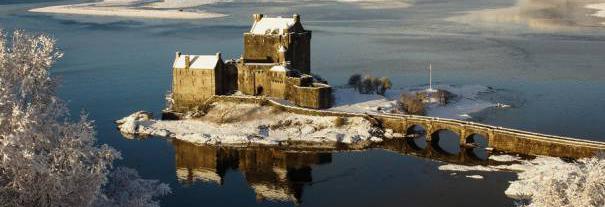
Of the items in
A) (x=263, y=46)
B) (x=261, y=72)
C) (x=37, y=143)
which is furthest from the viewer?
(x=263, y=46)

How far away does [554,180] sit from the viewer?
36.9 meters

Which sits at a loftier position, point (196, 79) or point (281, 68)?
point (281, 68)

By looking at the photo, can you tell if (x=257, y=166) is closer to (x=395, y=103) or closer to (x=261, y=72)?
(x=261, y=72)

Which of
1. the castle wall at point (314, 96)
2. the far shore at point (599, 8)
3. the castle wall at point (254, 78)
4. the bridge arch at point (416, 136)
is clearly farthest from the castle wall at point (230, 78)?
the far shore at point (599, 8)

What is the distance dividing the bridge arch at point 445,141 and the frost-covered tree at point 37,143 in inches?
1552

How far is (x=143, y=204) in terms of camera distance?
34.1 metres

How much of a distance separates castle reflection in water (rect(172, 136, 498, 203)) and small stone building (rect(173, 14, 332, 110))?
9884 millimetres

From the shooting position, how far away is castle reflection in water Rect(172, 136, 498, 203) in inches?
2152

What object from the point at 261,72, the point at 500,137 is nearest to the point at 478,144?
the point at 500,137

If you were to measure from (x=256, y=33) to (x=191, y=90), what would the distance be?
9323 mm

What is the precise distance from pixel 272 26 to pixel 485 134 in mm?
27558

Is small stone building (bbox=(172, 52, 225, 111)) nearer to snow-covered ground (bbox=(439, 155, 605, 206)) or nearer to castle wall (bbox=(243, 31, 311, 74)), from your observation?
castle wall (bbox=(243, 31, 311, 74))

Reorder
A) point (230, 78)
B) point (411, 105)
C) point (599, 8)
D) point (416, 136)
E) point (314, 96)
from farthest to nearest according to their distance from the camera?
1. point (599, 8)
2. point (230, 78)
3. point (411, 105)
4. point (314, 96)
5. point (416, 136)

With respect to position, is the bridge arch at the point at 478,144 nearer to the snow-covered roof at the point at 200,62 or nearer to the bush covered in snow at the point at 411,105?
the bush covered in snow at the point at 411,105
